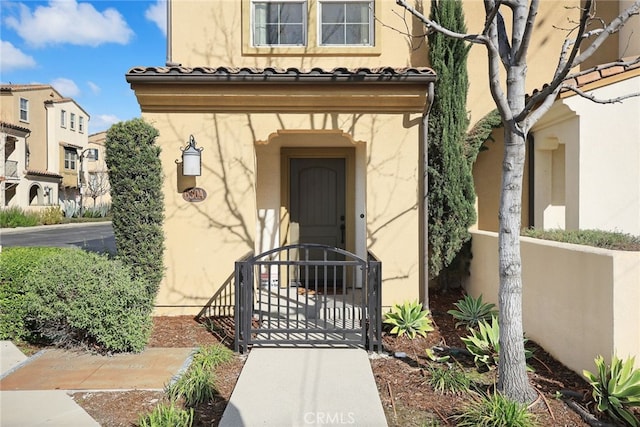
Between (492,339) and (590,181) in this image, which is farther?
(590,181)

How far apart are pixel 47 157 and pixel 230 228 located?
3528cm

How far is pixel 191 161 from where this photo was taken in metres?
5.70

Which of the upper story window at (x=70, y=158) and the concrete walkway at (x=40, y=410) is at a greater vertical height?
the upper story window at (x=70, y=158)

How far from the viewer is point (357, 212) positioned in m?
7.25

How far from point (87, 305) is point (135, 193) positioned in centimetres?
159

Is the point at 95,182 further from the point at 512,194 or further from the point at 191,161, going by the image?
the point at 512,194

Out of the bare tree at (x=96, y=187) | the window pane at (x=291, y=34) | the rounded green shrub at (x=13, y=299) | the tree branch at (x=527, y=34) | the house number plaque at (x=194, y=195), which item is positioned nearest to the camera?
the tree branch at (x=527, y=34)

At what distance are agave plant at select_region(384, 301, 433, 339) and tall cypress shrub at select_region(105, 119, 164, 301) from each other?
3.39 metres

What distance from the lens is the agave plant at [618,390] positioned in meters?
3.10

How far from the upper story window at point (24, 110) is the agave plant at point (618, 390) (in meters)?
38.5

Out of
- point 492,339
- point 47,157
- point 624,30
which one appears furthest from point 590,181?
point 47,157

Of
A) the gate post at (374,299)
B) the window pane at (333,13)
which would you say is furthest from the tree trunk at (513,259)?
the window pane at (333,13)

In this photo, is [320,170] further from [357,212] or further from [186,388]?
[186,388]

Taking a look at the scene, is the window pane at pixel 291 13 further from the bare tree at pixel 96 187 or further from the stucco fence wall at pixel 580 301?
the bare tree at pixel 96 187
